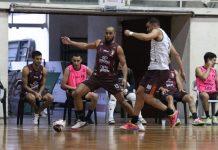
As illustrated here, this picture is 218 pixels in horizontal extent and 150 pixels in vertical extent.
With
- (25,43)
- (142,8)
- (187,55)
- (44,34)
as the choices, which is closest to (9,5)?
(142,8)

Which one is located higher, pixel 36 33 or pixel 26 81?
pixel 36 33

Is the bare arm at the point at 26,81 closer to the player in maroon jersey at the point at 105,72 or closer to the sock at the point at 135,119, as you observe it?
the player in maroon jersey at the point at 105,72

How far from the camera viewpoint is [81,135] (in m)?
9.52

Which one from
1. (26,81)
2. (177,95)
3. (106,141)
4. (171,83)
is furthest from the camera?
(171,83)

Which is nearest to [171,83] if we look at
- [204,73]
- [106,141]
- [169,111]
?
[204,73]

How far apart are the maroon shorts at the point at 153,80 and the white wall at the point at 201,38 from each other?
18.4ft

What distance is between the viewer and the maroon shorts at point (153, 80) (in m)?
10.4

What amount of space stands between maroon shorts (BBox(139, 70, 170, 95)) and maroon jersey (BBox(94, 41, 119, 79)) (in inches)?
25.6

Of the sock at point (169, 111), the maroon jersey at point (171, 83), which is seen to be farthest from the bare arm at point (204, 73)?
the sock at point (169, 111)

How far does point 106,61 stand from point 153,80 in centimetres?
94

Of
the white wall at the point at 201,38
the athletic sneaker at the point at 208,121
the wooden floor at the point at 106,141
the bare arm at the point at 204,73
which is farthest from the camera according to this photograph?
the white wall at the point at 201,38

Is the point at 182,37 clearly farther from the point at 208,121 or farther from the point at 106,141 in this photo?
the point at 106,141

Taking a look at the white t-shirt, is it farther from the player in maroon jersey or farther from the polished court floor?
the polished court floor

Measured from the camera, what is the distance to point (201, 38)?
52.6ft
